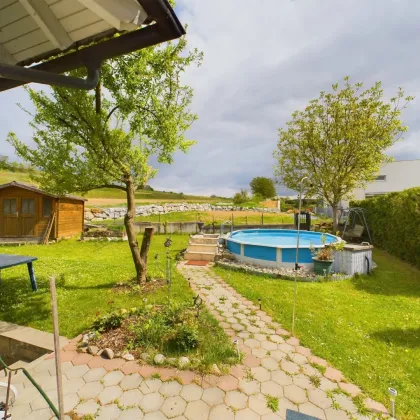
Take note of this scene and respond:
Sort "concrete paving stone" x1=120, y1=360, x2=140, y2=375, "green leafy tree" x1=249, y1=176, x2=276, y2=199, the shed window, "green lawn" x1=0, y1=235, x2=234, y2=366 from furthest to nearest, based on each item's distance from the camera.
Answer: "green leafy tree" x1=249, y1=176, x2=276, y2=199
the shed window
"green lawn" x1=0, y1=235, x2=234, y2=366
"concrete paving stone" x1=120, y1=360, x2=140, y2=375

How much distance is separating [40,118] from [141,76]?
2947 millimetres

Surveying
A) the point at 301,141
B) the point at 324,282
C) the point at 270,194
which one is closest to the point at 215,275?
the point at 324,282

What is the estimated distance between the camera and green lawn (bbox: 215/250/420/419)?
3643mm

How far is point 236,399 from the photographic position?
316 centimetres

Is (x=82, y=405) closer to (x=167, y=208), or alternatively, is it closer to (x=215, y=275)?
(x=215, y=275)

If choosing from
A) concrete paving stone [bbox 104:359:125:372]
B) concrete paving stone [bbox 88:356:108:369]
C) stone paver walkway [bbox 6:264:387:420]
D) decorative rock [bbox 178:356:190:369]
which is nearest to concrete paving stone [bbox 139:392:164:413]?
stone paver walkway [bbox 6:264:387:420]

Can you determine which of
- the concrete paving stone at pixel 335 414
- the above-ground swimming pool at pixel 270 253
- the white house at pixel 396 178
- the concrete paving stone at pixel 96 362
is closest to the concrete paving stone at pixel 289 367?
the concrete paving stone at pixel 335 414

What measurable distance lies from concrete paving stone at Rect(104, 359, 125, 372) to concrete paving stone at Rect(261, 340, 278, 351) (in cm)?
245

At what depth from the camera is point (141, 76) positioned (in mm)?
6434

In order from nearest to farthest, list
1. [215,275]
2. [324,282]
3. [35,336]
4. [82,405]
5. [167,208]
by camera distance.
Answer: [82,405], [35,336], [324,282], [215,275], [167,208]

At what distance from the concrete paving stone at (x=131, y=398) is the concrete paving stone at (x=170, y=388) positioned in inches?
11.5

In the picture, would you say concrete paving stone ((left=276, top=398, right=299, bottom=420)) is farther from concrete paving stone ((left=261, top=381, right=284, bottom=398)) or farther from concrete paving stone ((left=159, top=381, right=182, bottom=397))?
concrete paving stone ((left=159, top=381, right=182, bottom=397))

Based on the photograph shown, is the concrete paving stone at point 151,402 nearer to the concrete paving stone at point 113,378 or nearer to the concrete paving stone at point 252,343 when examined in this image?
the concrete paving stone at point 113,378

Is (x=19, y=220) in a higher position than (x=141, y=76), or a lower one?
lower
